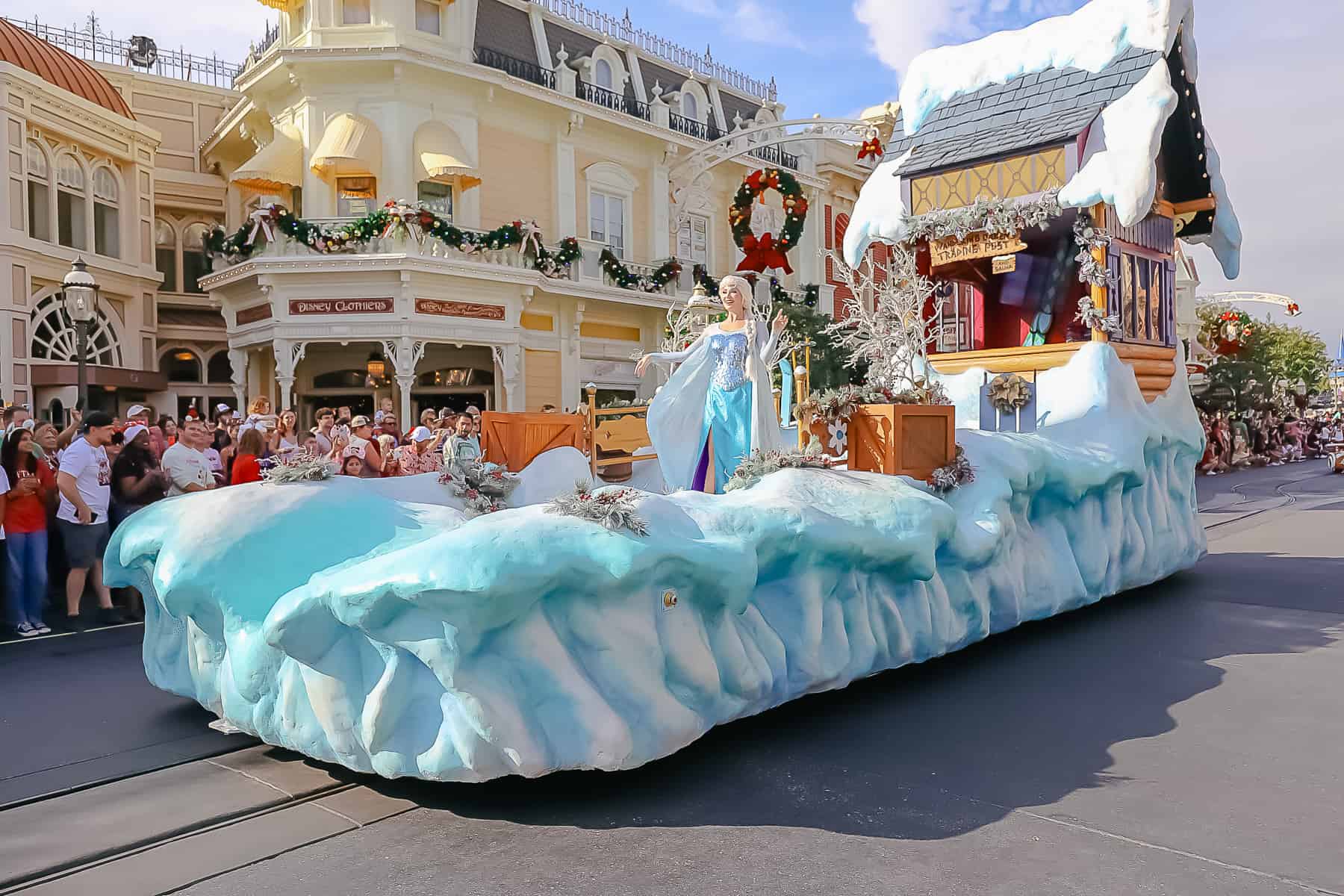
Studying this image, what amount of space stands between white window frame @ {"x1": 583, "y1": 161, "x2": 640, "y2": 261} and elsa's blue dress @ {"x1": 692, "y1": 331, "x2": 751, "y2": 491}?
14.0 metres

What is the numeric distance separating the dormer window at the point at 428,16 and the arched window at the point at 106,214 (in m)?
6.63

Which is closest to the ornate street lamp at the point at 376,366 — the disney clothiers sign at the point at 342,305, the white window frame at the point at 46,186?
Answer: the disney clothiers sign at the point at 342,305

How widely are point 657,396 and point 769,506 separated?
2710 millimetres

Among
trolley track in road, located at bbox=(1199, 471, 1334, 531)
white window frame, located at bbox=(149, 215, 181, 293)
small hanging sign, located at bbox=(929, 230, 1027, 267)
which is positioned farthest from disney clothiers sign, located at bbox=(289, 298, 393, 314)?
trolley track in road, located at bbox=(1199, 471, 1334, 531)

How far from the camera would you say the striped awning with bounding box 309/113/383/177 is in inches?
646

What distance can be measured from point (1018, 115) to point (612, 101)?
1259cm

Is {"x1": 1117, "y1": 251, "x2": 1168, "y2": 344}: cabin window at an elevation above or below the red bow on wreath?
below

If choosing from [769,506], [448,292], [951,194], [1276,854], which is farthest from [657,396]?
[448,292]

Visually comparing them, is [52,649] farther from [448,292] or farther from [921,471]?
[448,292]

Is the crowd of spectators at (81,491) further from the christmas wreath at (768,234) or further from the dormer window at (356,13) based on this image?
the christmas wreath at (768,234)

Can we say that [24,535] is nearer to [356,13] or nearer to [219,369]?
[356,13]

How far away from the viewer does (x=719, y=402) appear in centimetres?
711

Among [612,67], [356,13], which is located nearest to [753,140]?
[612,67]

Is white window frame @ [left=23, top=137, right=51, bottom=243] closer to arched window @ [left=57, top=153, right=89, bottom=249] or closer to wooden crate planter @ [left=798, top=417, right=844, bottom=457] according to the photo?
arched window @ [left=57, top=153, right=89, bottom=249]
